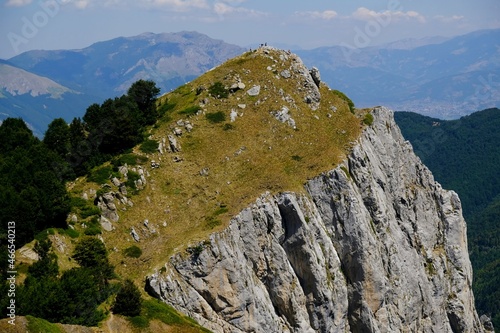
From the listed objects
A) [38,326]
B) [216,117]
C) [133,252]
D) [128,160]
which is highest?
[216,117]

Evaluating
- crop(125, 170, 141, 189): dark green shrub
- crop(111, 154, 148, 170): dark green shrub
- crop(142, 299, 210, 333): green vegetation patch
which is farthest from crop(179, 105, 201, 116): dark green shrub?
crop(142, 299, 210, 333): green vegetation patch

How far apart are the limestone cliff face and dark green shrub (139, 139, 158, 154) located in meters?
17.5

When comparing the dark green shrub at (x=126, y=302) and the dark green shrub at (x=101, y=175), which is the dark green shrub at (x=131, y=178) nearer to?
the dark green shrub at (x=101, y=175)

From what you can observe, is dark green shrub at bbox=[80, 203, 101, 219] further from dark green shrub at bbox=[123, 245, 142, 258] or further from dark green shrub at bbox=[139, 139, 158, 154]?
dark green shrub at bbox=[139, 139, 158, 154]

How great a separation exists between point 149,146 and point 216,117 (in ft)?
38.7

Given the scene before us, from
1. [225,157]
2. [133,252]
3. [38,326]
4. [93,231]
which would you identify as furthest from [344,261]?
[38,326]

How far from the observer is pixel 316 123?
71.1 metres

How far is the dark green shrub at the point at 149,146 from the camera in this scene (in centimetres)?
6305

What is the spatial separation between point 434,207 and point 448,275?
11340mm

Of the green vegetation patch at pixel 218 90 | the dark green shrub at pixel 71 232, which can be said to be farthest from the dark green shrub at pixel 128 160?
the green vegetation patch at pixel 218 90

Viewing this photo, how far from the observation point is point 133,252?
49.9 m

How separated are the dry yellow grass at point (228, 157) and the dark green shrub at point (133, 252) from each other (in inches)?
22.4

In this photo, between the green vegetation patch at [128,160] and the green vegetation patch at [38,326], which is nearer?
the green vegetation patch at [38,326]

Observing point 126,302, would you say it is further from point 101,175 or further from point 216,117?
point 216,117
